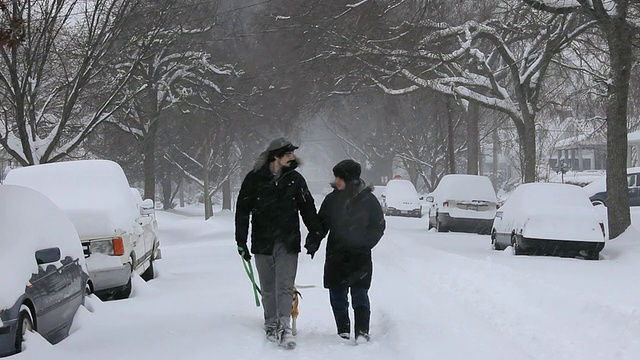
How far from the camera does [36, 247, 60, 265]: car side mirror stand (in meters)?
6.56

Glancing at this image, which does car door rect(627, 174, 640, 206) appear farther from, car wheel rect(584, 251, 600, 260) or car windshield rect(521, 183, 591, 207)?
car wheel rect(584, 251, 600, 260)

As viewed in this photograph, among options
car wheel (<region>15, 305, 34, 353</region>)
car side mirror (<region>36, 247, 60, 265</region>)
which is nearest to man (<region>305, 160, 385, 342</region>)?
car side mirror (<region>36, 247, 60, 265</region>)

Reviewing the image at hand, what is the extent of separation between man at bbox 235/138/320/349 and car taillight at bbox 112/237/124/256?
10.3 ft

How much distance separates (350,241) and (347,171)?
26.0 inches

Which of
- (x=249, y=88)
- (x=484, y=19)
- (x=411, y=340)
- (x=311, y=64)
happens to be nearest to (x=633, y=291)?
(x=411, y=340)

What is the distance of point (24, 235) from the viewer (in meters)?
6.57

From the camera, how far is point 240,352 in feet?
21.7

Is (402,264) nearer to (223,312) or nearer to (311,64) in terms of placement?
(223,312)

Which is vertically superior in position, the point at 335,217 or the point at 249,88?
the point at 249,88

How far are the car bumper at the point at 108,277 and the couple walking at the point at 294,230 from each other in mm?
3070

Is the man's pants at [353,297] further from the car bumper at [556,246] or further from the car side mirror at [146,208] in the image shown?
the car bumper at [556,246]

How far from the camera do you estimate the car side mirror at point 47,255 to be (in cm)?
656

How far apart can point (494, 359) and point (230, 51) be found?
25.0m

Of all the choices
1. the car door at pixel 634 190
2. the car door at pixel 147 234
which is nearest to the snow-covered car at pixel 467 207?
the car door at pixel 634 190
